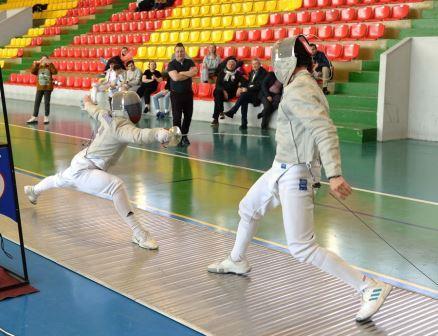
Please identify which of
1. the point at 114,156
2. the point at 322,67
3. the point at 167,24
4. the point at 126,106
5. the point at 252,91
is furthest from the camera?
the point at 167,24

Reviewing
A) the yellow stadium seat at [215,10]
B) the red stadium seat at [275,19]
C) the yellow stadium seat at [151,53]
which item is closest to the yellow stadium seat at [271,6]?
the red stadium seat at [275,19]

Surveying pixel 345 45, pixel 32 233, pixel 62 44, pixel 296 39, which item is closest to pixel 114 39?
pixel 62 44

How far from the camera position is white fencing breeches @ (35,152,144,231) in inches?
201

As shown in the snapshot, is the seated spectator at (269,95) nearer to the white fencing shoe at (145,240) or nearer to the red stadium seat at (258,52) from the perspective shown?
the red stadium seat at (258,52)

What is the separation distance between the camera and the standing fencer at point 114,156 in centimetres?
504

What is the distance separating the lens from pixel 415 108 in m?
12.0

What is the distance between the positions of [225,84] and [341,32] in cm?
298

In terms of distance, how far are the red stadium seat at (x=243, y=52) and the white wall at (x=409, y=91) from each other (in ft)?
16.0

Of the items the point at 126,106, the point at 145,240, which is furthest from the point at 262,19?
the point at 145,240

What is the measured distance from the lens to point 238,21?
58.0 feet

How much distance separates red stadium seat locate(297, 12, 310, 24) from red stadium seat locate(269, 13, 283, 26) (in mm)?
698

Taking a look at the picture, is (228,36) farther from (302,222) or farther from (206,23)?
(302,222)

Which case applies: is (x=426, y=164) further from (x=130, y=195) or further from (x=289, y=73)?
(x=289, y=73)

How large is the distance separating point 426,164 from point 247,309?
6001 millimetres
